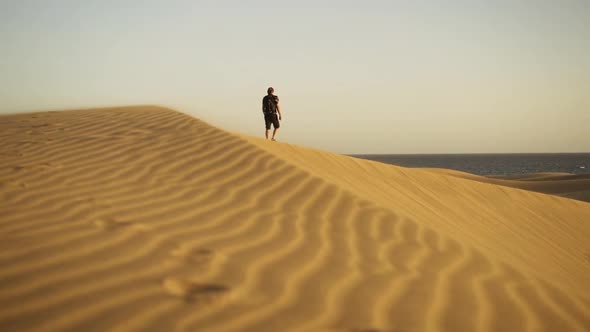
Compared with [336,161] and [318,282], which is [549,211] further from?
[318,282]

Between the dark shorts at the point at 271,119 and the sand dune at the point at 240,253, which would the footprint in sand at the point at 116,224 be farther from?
the dark shorts at the point at 271,119

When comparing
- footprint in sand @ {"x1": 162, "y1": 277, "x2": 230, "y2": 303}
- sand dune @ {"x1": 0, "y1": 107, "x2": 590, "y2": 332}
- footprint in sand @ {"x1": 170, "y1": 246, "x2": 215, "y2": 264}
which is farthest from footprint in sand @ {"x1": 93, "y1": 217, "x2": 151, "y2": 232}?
footprint in sand @ {"x1": 162, "y1": 277, "x2": 230, "y2": 303}

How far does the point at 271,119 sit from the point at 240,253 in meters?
6.40

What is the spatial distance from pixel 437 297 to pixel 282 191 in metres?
2.16

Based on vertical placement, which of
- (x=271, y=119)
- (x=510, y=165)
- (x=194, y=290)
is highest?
(x=271, y=119)

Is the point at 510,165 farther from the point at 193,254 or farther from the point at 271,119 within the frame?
the point at 193,254

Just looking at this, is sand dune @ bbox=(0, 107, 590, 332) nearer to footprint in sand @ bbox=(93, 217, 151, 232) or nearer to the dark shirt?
footprint in sand @ bbox=(93, 217, 151, 232)

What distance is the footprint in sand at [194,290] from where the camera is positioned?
7.31ft

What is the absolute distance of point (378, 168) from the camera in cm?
749

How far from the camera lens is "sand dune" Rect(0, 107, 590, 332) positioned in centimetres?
217

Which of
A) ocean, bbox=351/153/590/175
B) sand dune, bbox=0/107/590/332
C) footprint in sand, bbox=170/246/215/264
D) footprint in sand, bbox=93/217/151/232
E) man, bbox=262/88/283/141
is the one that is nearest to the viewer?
sand dune, bbox=0/107/590/332

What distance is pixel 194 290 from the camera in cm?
230

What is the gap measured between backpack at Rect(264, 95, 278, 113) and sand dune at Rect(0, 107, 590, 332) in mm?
3264

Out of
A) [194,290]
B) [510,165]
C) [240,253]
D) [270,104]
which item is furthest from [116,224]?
[510,165]
